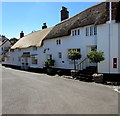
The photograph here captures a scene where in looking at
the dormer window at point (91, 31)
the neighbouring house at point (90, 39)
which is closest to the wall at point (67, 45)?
the neighbouring house at point (90, 39)

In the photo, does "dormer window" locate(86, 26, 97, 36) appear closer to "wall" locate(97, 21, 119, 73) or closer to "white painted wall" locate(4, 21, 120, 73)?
"white painted wall" locate(4, 21, 120, 73)

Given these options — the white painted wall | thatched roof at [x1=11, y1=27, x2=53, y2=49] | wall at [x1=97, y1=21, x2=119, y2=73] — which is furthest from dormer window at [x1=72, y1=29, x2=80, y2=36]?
thatched roof at [x1=11, y1=27, x2=53, y2=49]

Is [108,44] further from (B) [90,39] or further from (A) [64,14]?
(A) [64,14]

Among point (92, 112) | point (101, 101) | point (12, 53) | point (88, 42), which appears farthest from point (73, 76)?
point (12, 53)

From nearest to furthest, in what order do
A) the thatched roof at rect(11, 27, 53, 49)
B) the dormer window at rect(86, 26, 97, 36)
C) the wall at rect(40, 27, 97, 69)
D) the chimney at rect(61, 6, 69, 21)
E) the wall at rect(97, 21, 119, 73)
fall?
the wall at rect(97, 21, 119, 73)
the dormer window at rect(86, 26, 97, 36)
the wall at rect(40, 27, 97, 69)
the thatched roof at rect(11, 27, 53, 49)
the chimney at rect(61, 6, 69, 21)

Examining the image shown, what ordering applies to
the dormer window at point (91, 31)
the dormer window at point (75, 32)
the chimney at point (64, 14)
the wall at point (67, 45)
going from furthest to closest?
the chimney at point (64, 14) < the dormer window at point (75, 32) < the wall at point (67, 45) < the dormer window at point (91, 31)

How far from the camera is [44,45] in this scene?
26.0 m

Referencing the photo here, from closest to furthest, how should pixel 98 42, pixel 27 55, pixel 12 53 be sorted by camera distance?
pixel 98 42
pixel 27 55
pixel 12 53

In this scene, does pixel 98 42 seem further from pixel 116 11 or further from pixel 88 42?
pixel 116 11

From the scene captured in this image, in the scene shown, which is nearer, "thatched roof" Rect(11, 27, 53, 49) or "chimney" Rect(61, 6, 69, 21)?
"thatched roof" Rect(11, 27, 53, 49)

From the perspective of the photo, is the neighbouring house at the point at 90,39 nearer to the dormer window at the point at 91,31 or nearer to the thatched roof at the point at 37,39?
the dormer window at the point at 91,31

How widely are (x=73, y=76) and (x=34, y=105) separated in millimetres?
10625

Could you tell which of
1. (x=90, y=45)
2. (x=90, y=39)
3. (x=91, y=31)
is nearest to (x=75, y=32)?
(x=91, y=31)

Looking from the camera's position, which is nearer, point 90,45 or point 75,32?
point 90,45
